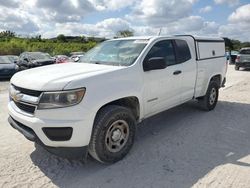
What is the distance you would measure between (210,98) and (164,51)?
2.41 metres

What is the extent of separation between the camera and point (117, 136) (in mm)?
4109

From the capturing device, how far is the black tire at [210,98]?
22.3 ft

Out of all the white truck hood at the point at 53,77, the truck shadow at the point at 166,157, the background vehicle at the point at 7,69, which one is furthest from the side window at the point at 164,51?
the background vehicle at the point at 7,69

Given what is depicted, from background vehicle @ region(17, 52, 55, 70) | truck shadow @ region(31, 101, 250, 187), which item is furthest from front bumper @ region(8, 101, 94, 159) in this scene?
background vehicle @ region(17, 52, 55, 70)

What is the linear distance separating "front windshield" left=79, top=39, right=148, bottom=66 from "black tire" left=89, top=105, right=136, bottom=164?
88cm

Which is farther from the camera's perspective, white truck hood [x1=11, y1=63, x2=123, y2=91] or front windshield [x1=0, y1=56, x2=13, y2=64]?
front windshield [x1=0, y1=56, x2=13, y2=64]

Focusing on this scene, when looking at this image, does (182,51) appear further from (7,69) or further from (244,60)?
(244,60)

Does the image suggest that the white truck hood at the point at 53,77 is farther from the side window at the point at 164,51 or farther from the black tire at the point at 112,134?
the side window at the point at 164,51

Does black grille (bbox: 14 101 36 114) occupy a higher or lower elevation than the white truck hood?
lower

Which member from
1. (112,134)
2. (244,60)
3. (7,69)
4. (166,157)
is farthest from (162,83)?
(244,60)

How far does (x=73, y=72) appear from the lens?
3.94m

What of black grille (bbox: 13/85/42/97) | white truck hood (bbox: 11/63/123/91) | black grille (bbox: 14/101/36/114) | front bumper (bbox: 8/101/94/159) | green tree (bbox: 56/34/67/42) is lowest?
front bumper (bbox: 8/101/94/159)

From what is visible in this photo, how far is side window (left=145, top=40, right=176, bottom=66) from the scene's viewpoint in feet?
15.9

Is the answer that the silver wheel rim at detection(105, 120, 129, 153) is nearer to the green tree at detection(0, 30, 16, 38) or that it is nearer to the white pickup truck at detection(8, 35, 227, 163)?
the white pickup truck at detection(8, 35, 227, 163)
